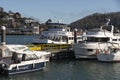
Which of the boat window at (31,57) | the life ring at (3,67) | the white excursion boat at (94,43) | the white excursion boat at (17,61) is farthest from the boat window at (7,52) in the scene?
the white excursion boat at (94,43)

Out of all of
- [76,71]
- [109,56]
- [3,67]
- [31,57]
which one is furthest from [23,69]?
A: [109,56]

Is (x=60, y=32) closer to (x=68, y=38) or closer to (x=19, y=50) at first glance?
(x=68, y=38)

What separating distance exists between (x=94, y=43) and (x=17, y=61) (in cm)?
1680

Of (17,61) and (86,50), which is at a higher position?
(86,50)

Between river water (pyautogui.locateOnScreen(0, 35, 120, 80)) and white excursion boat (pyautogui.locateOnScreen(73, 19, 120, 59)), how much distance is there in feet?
3.98

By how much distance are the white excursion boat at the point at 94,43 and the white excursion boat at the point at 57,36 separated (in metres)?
4.95

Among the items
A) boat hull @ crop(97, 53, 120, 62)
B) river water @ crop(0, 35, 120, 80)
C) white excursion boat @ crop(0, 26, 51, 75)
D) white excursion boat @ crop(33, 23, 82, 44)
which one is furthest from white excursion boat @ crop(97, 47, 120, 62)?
white excursion boat @ crop(0, 26, 51, 75)

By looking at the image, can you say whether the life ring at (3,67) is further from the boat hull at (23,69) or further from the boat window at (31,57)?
the boat window at (31,57)

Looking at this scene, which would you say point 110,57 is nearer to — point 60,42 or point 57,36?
point 60,42

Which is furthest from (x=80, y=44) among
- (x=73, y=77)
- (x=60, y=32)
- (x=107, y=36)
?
(x=73, y=77)

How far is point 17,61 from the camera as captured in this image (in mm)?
34531

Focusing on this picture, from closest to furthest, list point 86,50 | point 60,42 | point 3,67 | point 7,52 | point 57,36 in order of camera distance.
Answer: point 3,67 < point 7,52 < point 86,50 < point 60,42 < point 57,36

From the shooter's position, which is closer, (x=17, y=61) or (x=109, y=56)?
(x=17, y=61)

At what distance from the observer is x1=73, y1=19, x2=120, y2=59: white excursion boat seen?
1905 inches
